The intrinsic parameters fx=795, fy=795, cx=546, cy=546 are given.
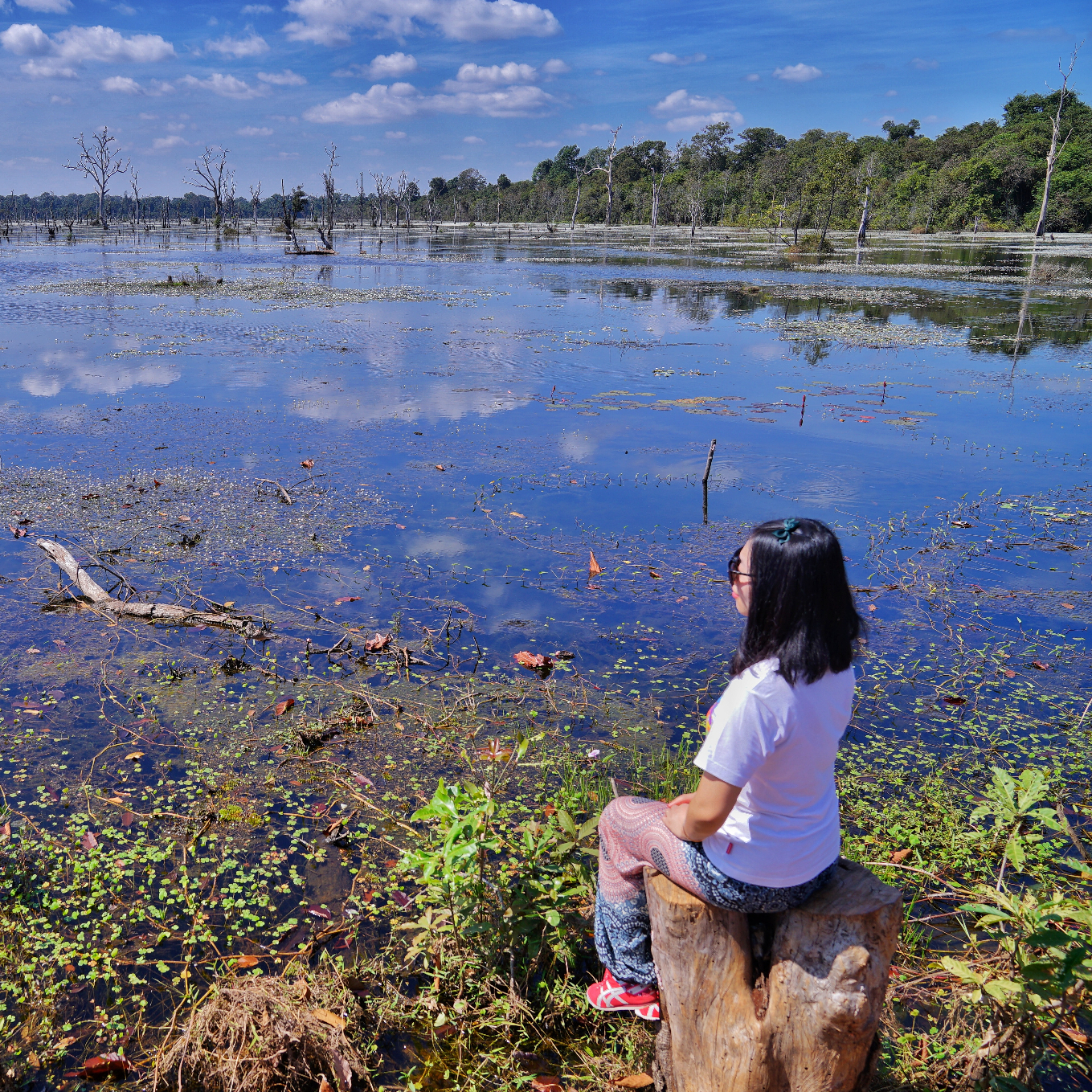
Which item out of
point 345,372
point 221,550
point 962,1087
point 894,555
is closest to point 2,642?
point 221,550

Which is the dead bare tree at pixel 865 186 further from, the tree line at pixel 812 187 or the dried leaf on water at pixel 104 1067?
the dried leaf on water at pixel 104 1067

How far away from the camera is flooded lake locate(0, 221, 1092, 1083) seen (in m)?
4.78

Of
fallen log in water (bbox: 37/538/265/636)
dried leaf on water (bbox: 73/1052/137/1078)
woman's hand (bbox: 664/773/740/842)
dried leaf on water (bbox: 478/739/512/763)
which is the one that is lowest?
dried leaf on water (bbox: 73/1052/137/1078)

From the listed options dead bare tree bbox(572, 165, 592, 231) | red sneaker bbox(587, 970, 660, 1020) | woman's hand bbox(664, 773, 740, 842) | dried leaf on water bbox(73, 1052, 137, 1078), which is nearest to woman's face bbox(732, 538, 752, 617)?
woman's hand bbox(664, 773, 740, 842)

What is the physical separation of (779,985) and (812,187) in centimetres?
6438

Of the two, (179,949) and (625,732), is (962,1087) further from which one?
(179,949)

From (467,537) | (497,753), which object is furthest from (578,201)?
(497,753)

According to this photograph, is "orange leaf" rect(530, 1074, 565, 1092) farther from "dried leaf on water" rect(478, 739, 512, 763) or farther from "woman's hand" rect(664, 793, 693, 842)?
"dried leaf on water" rect(478, 739, 512, 763)

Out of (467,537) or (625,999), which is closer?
(625,999)

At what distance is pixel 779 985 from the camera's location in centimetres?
227

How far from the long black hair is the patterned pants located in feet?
2.09

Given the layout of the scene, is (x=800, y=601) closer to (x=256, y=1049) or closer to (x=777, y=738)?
(x=777, y=738)

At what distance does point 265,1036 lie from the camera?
8.75 ft

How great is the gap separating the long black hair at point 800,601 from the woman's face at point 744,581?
0.12 feet
